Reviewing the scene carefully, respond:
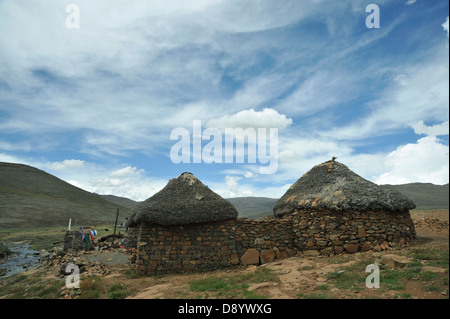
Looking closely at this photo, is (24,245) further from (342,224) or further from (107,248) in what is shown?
(342,224)

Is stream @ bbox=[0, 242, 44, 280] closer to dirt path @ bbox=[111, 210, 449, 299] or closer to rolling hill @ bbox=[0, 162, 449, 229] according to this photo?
rolling hill @ bbox=[0, 162, 449, 229]

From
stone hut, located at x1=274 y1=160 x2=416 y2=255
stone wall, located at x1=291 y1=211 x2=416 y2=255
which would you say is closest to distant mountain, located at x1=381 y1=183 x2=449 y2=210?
stone hut, located at x1=274 y1=160 x2=416 y2=255

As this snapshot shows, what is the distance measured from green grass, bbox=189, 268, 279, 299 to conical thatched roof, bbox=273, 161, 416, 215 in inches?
146

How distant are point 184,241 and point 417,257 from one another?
279 inches

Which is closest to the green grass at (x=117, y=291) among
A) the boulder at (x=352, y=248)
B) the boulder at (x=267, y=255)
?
the boulder at (x=267, y=255)

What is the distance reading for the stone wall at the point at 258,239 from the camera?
902 centimetres

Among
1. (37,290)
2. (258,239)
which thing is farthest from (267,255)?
(37,290)

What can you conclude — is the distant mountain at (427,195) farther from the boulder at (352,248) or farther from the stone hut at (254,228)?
the boulder at (352,248)

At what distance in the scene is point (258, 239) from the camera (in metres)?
9.77

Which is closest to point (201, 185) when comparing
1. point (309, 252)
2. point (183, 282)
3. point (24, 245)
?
point (183, 282)

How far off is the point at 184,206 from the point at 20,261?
14.9m

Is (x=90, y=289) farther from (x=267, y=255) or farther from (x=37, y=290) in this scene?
(x=267, y=255)

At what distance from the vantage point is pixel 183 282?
24.6 feet

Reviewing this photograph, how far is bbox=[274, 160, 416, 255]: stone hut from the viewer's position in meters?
9.39
